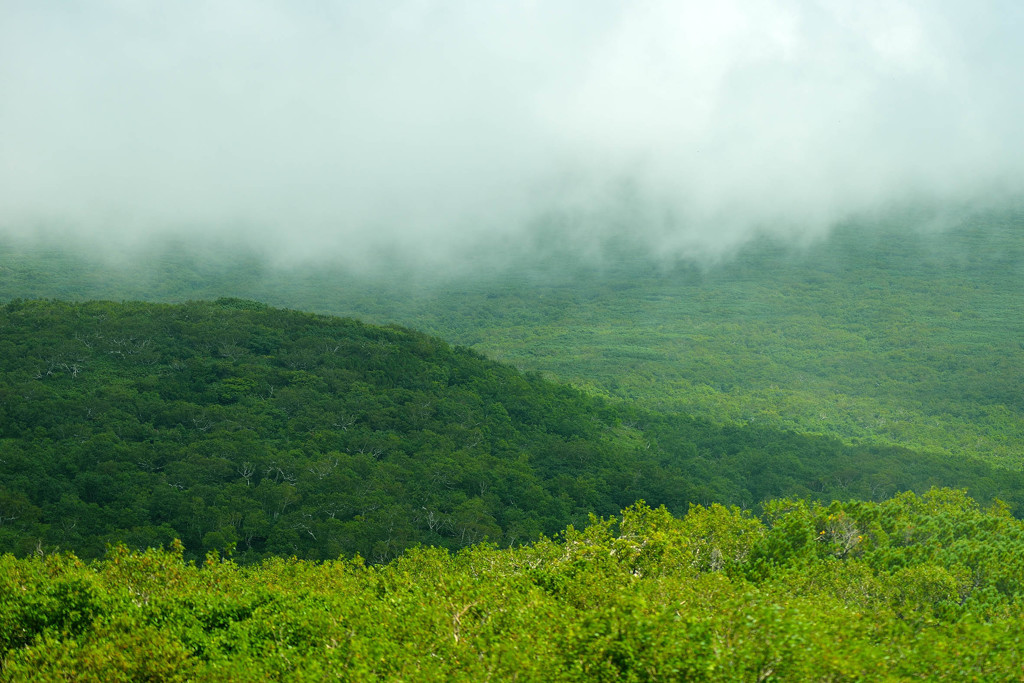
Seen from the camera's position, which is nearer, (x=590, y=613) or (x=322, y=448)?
(x=590, y=613)

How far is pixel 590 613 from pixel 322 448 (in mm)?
51066

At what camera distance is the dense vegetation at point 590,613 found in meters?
17.2

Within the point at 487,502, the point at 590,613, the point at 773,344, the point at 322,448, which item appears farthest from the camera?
the point at 773,344

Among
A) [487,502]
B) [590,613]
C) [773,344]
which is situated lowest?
[487,502]

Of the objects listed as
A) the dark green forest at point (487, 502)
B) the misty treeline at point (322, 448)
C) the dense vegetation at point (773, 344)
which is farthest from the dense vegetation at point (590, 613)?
the dense vegetation at point (773, 344)

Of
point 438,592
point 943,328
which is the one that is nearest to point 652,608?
point 438,592

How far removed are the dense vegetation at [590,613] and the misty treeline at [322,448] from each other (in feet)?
47.5

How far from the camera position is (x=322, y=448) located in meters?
67.6

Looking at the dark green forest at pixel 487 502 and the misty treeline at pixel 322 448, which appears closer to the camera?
the dark green forest at pixel 487 502

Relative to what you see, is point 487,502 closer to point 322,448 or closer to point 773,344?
point 322,448

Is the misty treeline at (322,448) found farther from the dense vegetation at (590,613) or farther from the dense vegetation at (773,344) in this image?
the dense vegetation at (773,344)

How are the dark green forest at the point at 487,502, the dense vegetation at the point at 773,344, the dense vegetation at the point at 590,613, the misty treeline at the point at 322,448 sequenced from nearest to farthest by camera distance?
the dense vegetation at the point at 590,613 < the dark green forest at the point at 487,502 < the misty treeline at the point at 322,448 < the dense vegetation at the point at 773,344

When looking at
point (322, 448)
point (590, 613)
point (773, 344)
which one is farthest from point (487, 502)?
point (773, 344)

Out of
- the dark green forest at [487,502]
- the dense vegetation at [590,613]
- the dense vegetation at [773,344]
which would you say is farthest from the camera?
the dense vegetation at [773,344]
